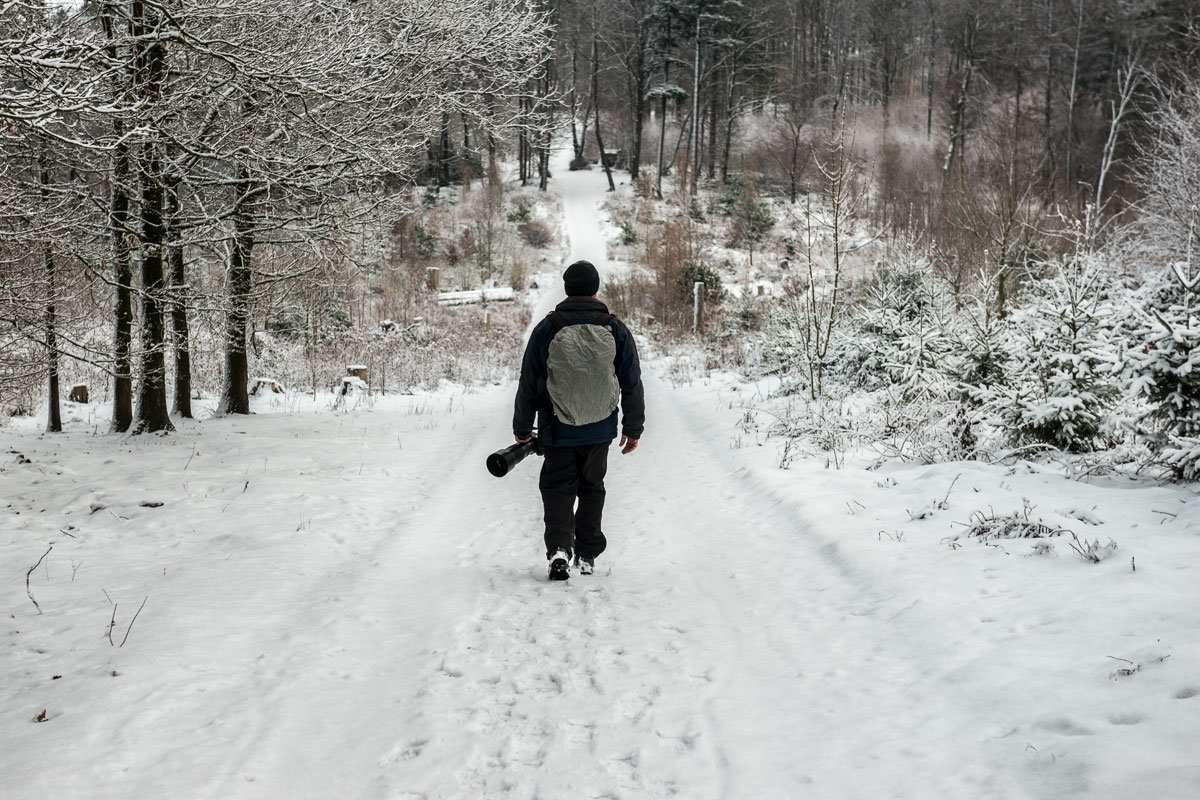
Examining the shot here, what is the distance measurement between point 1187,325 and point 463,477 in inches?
245

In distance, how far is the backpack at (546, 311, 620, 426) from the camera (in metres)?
4.20

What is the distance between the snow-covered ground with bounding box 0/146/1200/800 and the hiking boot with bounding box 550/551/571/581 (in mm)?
136

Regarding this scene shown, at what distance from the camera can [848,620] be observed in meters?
3.61

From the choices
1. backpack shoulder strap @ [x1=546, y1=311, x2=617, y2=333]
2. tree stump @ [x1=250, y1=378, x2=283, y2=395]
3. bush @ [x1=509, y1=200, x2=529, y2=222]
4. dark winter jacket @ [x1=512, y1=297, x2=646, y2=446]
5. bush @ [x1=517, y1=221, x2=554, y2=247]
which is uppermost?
bush @ [x1=509, y1=200, x2=529, y2=222]

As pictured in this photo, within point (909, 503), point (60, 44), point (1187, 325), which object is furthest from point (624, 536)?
point (60, 44)

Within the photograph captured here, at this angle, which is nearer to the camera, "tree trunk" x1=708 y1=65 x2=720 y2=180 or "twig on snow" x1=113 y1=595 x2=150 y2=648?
"twig on snow" x1=113 y1=595 x2=150 y2=648

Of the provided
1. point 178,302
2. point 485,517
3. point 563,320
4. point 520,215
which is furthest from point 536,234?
point 563,320

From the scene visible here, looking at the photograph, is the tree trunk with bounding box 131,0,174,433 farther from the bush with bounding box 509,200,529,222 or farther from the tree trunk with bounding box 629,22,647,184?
the tree trunk with bounding box 629,22,647,184

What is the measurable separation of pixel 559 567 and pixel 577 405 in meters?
1.10

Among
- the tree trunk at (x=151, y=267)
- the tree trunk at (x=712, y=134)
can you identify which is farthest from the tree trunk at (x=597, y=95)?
the tree trunk at (x=151, y=267)

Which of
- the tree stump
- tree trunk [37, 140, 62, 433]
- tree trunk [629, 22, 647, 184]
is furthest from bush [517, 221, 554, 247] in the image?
tree trunk [37, 140, 62, 433]

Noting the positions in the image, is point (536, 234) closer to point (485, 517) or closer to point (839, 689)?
point (485, 517)

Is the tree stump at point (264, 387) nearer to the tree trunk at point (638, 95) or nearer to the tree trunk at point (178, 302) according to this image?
the tree trunk at point (178, 302)

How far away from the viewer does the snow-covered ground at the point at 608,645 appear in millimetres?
2346
